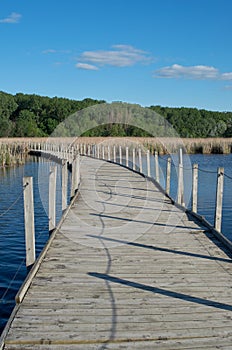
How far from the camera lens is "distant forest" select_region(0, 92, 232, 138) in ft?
193

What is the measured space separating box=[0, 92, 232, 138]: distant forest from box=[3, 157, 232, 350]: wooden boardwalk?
167 ft

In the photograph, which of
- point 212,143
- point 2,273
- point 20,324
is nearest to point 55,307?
point 20,324

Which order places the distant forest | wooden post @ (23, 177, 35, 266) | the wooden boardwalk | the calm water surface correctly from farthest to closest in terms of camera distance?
1. the distant forest
2. the calm water surface
3. wooden post @ (23, 177, 35, 266)
4. the wooden boardwalk

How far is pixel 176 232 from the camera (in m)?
7.08

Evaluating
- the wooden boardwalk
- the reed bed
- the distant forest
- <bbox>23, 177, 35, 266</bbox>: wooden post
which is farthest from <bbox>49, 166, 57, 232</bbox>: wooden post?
the distant forest

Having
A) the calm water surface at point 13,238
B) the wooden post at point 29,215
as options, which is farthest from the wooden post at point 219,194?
the calm water surface at point 13,238

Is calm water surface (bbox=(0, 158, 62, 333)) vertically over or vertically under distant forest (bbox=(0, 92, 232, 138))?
under

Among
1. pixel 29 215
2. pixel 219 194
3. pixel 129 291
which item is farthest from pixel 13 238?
pixel 129 291

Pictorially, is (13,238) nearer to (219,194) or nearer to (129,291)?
(219,194)

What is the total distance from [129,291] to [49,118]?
6873 centimetres

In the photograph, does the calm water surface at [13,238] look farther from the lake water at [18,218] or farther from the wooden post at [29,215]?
the wooden post at [29,215]

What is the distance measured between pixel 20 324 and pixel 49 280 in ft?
3.56

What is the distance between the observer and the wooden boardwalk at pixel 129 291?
3.47 metres

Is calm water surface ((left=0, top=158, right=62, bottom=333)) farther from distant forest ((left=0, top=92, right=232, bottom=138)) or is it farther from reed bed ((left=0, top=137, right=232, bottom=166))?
distant forest ((left=0, top=92, right=232, bottom=138))
